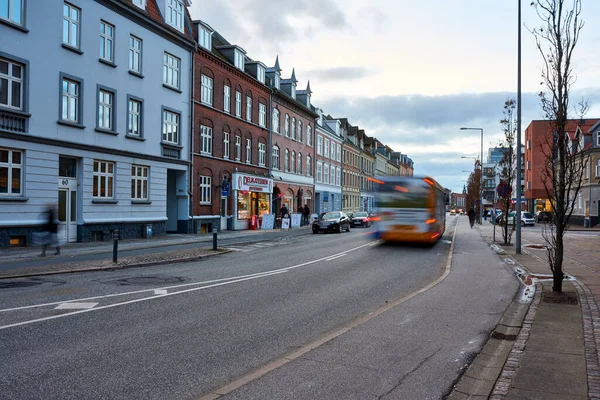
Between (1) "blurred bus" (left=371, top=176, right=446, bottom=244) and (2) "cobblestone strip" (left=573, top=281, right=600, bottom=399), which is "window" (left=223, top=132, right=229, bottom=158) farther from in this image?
(2) "cobblestone strip" (left=573, top=281, right=600, bottom=399)

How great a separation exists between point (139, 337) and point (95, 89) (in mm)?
19007

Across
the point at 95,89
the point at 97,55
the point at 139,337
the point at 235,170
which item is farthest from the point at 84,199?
the point at 139,337

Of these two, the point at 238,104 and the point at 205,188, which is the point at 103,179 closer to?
the point at 205,188

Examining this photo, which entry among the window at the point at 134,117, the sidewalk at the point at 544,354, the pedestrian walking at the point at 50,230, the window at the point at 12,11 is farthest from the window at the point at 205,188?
the sidewalk at the point at 544,354

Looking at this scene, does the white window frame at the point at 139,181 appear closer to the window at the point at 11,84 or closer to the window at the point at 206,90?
the window at the point at 11,84

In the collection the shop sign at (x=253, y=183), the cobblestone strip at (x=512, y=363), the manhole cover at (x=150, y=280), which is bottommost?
the manhole cover at (x=150, y=280)

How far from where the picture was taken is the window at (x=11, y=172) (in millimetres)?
18500

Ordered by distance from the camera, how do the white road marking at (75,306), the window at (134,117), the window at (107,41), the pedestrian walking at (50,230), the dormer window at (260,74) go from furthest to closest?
the dormer window at (260,74)
the window at (134,117)
the window at (107,41)
the pedestrian walking at (50,230)
the white road marking at (75,306)

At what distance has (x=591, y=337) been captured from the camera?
651cm

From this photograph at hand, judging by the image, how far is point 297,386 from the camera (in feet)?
15.7

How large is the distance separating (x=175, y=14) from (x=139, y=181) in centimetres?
1038

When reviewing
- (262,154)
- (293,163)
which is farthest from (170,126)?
(293,163)

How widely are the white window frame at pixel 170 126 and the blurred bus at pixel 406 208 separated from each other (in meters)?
12.7

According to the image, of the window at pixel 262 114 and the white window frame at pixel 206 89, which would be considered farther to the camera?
the window at pixel 262 114
